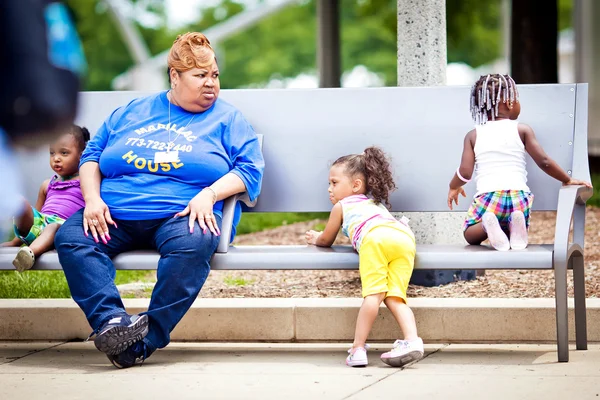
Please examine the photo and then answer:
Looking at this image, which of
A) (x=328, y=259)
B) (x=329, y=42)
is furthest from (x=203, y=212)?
(x=329, y=42)

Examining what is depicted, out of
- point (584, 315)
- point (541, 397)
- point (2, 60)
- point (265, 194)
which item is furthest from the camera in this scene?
point (265, 194)

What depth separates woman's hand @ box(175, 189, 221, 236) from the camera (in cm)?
386

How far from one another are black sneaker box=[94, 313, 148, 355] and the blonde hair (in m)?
1.17

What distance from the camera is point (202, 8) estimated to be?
135 ft

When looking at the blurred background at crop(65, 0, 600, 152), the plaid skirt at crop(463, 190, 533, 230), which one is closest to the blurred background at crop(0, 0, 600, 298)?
the blurred background at crop(65, 0, 600, 152)

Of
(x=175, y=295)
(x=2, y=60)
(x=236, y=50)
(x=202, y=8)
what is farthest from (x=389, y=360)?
(x=236, y=50)

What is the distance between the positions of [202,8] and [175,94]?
3787 centimetres

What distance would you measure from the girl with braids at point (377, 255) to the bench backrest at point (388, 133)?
16.3 inches

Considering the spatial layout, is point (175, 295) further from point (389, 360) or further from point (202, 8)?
point (202, 8)

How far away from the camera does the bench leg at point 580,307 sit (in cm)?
397

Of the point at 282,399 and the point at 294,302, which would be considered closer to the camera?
the point at 282,399

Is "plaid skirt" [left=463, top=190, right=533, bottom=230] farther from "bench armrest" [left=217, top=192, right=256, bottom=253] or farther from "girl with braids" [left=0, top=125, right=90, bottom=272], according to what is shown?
"girl with braids" [left=0, top=125, right=90, bottom=272]

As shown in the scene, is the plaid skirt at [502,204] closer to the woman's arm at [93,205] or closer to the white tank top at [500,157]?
the white tank top at [500,157]

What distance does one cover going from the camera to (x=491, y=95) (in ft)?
13.6
